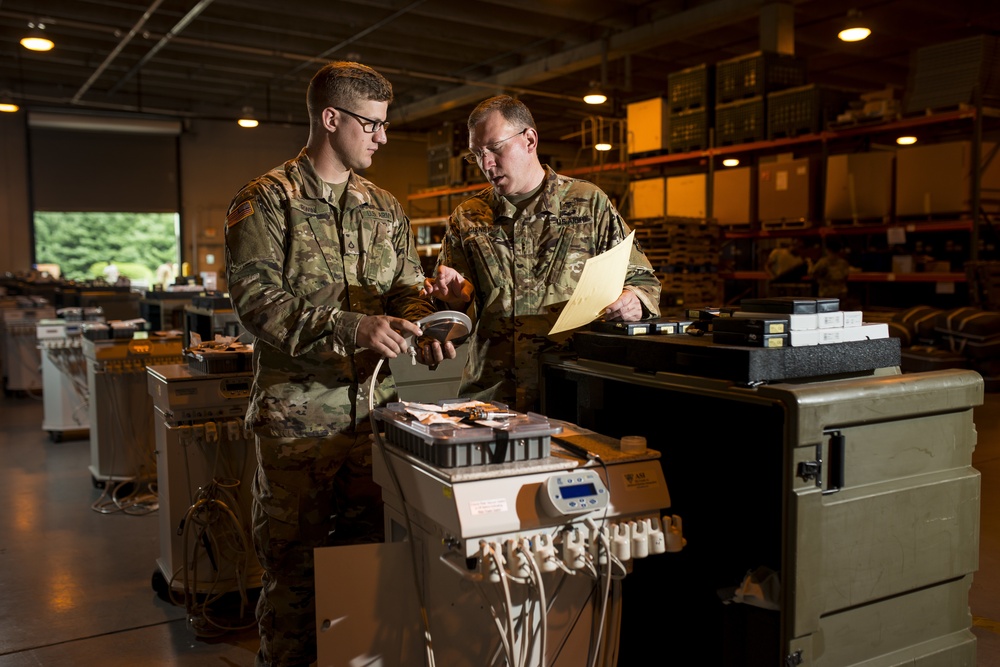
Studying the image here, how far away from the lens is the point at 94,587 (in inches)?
124

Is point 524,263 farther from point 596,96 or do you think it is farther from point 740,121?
point 596,96

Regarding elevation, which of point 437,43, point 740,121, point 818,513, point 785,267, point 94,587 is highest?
point 437,43

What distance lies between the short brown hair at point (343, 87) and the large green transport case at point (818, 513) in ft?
2.83

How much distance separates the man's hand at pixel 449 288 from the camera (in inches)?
80.0

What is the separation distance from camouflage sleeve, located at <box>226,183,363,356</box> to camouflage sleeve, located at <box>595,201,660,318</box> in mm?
777

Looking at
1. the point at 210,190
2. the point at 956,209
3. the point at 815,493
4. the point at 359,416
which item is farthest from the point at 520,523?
the point at 210,190

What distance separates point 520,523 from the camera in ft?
4.35

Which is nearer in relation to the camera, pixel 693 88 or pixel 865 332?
pixel 865 332

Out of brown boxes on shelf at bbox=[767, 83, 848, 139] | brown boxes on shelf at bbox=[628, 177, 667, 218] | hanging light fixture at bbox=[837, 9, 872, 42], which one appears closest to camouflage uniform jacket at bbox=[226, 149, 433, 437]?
brown boxes on shelf at bbox=[767, 83, 848, 139]

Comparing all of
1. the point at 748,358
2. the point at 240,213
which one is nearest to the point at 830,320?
the point at 748,358

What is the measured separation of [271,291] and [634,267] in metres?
0.98

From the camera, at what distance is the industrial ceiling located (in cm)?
885

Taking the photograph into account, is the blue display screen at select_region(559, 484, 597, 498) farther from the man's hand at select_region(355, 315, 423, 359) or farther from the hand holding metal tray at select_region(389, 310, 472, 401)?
the hand holding metal tray at select_region(389, 310, 472, 401)

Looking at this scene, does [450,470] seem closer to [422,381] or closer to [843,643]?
[843,643]
